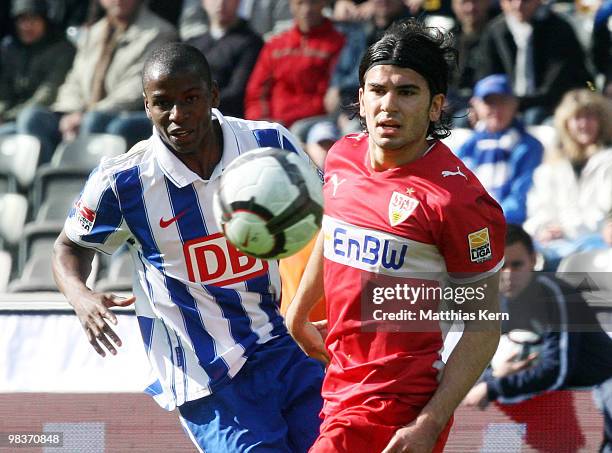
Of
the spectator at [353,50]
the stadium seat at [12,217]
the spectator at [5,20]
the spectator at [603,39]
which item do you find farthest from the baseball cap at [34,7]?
the spectator at [603,39]

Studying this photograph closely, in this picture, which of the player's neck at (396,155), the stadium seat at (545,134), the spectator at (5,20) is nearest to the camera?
the player's neck at (396,155)

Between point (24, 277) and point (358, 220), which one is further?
point (24, 277)

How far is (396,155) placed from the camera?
3.68 meters

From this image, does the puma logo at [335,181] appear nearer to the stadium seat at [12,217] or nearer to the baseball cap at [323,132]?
the baseball cap at [323,132]

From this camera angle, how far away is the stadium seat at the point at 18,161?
8820 mm

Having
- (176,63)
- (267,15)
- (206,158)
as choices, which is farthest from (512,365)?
(267,15)

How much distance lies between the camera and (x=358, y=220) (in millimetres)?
3680

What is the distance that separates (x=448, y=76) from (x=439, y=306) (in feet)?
2.59

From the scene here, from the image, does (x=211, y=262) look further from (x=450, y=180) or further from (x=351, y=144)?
(x=450, y=180)

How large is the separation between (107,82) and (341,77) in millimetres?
1966

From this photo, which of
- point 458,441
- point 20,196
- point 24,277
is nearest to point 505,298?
point 458,441

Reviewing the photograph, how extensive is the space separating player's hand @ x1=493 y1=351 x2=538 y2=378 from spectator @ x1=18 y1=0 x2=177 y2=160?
3620mm

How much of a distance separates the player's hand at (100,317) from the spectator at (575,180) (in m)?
3.90

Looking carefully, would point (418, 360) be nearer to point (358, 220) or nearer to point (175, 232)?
point (358, 220)
